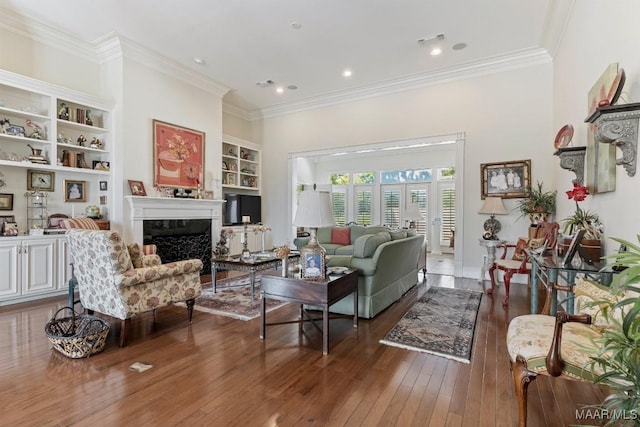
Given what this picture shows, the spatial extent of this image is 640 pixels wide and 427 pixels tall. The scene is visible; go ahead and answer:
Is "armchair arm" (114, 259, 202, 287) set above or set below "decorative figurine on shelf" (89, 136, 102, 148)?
below

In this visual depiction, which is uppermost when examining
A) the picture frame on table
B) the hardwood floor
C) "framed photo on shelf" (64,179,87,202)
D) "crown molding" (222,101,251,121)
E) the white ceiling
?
the white ceiling

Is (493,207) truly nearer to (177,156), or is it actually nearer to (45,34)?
(177,156)

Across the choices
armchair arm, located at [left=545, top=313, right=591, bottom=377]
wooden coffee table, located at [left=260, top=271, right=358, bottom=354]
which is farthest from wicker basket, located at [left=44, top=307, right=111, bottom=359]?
armchair arm, located at [left=545, top=313, right=591, bottom=377]

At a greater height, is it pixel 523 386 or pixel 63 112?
pixel 63 112

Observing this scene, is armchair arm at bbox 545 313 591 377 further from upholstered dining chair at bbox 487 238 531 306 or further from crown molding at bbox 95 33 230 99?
crown molding at bbox 95 33 230 99

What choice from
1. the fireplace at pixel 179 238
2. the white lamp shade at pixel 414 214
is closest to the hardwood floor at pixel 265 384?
the fireplace at pixel 179 238

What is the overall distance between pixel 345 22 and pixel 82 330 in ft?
14.9

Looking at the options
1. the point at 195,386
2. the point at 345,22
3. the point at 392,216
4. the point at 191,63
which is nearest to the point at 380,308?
the point at 195,386

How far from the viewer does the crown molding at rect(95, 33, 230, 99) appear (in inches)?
188

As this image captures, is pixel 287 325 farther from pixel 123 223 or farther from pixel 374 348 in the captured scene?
pixel 123 223

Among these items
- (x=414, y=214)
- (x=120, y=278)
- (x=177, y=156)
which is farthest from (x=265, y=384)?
(x=414, y=214)

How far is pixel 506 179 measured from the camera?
5.30 m

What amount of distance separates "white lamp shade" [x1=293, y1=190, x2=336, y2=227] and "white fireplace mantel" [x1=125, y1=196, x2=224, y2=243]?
3.26 meters

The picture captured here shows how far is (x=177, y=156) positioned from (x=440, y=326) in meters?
4.90
